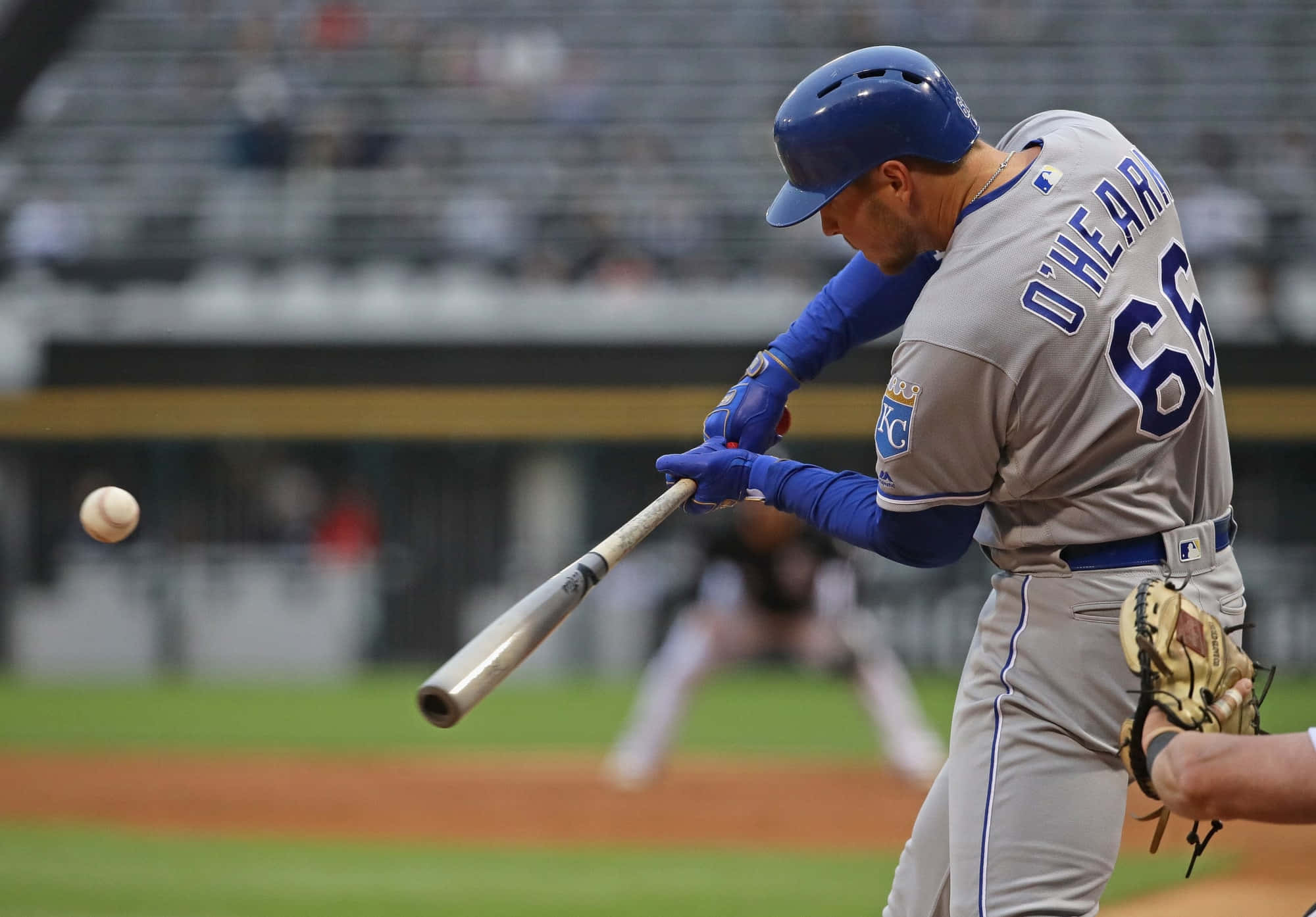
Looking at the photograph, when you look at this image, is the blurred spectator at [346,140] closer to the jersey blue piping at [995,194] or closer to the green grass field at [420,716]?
the green grass field at [420,716]

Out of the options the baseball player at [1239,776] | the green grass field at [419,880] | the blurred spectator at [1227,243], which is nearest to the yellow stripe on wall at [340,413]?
the blurred spectator at [1227,243]

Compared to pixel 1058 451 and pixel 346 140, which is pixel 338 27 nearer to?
pixel 346 140

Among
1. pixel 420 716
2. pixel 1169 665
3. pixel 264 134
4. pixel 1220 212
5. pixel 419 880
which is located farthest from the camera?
pixel 264 134

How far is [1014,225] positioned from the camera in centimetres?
249

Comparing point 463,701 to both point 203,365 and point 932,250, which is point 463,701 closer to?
point 932,250

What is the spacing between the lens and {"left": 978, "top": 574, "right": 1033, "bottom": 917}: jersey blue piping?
2469 millimetres

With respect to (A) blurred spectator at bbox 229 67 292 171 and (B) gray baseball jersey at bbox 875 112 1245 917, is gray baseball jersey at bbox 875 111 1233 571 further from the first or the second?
(A) blurred spectator at bbox 229 67 292 171

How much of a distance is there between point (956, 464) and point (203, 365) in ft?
42.5

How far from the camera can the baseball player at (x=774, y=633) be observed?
7941 millimetres

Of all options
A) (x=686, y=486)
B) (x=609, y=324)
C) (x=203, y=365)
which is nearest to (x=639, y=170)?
(x=609, y=324)

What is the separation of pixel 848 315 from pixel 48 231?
14.2m

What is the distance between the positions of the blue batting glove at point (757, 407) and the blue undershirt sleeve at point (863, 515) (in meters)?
0.17

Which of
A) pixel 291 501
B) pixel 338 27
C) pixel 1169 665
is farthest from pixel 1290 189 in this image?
pixel 1169 665

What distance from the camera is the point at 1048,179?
254cm
